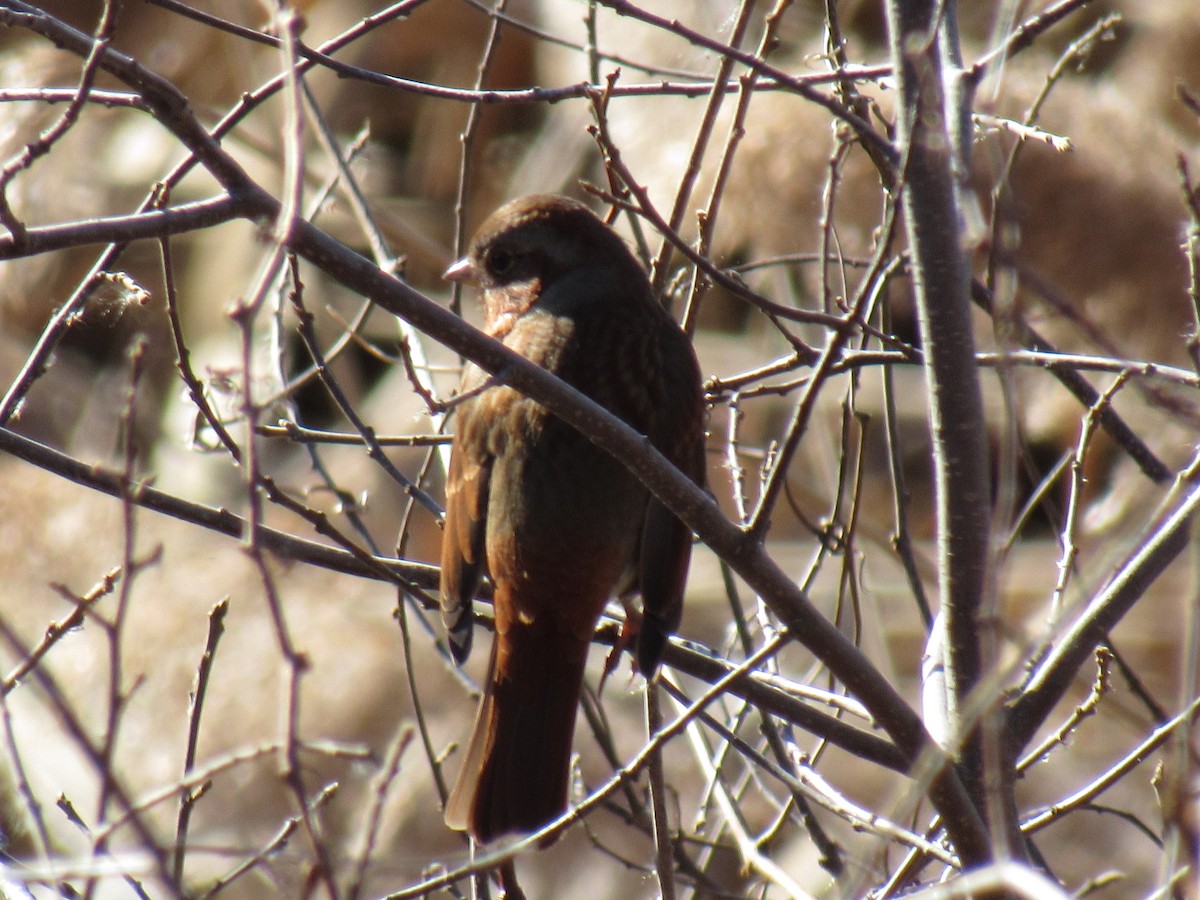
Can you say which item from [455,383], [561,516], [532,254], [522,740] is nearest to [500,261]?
[532,254]

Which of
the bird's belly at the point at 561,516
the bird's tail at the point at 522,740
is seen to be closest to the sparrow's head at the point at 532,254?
the bird's belly at the point at 561,516

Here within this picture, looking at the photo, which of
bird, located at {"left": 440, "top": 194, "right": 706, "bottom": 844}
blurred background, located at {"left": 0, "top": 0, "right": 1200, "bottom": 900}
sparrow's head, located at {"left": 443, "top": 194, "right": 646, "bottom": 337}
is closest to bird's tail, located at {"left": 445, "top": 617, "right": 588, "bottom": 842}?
bird, located at {"left": 440, "top": 194, "right": 706, "bottom": 844}

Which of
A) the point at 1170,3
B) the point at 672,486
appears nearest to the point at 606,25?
the point at 1170,3

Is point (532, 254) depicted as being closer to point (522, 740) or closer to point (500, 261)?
point (500, 261)

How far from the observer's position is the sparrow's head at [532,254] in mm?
3758

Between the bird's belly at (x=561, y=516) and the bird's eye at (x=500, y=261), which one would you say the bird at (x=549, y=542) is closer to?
the bird's belly at (x=561, y=516)

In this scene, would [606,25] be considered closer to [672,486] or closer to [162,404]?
[162,404]

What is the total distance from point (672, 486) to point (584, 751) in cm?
671

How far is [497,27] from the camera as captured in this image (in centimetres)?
342

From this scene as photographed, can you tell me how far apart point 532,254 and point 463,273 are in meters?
0.20

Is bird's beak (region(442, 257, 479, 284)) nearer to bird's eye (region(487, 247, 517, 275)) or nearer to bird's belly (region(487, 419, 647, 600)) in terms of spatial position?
bird's eye (region(487, 247, 517, 275))

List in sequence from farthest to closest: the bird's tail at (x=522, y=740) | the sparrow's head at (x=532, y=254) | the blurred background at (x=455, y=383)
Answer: the blurred background at (x=455, y=383), the sparrow's head at (x=532, y=254), the bird's tail at (x=522, y=740)

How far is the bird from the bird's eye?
466 millimetres

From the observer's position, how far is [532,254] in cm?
382
